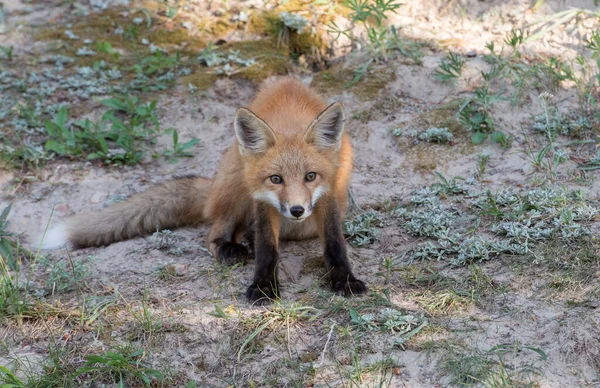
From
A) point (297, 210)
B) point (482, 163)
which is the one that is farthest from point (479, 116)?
point (297, 210)

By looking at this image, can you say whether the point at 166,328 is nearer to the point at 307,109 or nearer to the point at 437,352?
the point at 437,352

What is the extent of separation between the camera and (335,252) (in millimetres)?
3768

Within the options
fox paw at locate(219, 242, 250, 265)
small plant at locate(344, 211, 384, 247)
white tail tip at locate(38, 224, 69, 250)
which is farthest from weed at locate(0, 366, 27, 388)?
small plant at locate(344, 211, 384, 247)

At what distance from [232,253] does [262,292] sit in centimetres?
65

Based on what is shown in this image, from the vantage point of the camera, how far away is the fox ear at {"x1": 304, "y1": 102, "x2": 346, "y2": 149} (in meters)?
3.64

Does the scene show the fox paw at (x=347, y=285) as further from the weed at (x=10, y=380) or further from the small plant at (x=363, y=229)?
the weed at (x=10, y=380)

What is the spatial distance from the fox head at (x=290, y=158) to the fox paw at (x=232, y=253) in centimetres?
53

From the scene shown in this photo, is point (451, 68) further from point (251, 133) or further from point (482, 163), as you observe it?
point (251, 133)

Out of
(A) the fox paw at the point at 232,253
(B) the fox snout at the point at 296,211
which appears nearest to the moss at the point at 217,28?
(A) the fox paw at the point at 232,253

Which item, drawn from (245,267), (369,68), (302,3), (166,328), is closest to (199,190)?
(245,267)

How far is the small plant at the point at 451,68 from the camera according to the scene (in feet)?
18.1

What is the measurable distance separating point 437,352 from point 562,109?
3110mm

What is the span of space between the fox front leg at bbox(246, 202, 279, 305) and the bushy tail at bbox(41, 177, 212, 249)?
95 cm

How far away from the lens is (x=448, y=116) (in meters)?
5.45
